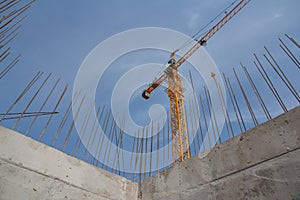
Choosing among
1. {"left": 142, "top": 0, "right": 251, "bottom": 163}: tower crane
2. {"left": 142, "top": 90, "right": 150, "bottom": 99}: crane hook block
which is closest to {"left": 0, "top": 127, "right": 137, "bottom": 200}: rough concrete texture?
{"left": 142, "top": 0, "right": 251, "bottom": 163}: tower crane

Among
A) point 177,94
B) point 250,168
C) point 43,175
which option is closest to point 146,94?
point 177,94

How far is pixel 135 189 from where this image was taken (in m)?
4.38

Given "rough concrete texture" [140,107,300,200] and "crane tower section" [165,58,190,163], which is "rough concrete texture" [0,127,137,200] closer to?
"rough concrete texture" [140,107,300,200]

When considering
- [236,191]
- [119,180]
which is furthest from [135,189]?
[236,191]

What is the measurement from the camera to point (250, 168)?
2857mm

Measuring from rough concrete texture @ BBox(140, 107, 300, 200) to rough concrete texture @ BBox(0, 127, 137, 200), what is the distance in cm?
135

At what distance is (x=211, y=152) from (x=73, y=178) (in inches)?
94.3

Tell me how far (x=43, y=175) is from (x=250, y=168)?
10.2 feet

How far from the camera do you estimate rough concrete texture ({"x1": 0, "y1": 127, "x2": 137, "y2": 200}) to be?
2988 millimetres

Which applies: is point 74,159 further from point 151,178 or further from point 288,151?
point 288,151

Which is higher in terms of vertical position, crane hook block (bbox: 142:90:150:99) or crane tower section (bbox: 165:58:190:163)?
crane hook block (bbox: 142:90:150:99)

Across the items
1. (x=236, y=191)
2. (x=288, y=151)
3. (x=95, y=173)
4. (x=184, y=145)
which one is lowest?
(x=236, y=191)

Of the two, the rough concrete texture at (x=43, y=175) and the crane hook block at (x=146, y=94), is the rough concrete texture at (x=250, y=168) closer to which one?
the rough concrete texture at (x=43, y=175)

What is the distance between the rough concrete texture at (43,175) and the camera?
2.99m
